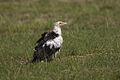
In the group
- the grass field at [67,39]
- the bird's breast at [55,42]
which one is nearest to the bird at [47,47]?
the bird's breast at [55,42]

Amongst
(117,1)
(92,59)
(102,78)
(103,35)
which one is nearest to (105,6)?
(117,1)

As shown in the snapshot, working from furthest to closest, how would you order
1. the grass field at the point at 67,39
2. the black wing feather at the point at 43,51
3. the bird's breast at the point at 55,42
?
the bird's breast at the point at 55,42, the black wing feather at the point at 43,51, the grass field at the point at 67,39

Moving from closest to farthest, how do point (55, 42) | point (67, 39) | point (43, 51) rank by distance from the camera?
1. point (43, 51)
2. point (55, 42)
3. point (67, 39)

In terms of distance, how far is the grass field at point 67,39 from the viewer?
9.08 metres

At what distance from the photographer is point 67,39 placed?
12.5m

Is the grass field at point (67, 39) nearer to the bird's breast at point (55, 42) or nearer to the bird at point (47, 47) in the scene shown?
the bird at point (47, 47)

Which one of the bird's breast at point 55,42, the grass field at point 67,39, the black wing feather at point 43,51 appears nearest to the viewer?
the grass field at point 67,39

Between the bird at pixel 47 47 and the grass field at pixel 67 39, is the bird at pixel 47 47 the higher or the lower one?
the higher one

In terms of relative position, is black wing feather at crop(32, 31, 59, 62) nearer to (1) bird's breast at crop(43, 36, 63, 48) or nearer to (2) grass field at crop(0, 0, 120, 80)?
(1) bird's breast at crop(43, 36, 63, 48)

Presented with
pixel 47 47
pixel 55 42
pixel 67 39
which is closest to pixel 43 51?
pixel 47 47

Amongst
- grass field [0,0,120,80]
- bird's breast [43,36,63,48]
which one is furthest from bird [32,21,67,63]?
grass field [0,0,120,80]

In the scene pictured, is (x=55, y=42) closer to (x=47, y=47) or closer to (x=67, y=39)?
(x=47, y=47)

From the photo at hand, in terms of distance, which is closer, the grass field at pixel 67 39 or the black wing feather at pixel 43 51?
the grass field at pixel 67 39

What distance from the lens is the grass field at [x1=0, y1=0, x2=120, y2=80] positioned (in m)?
9.08
